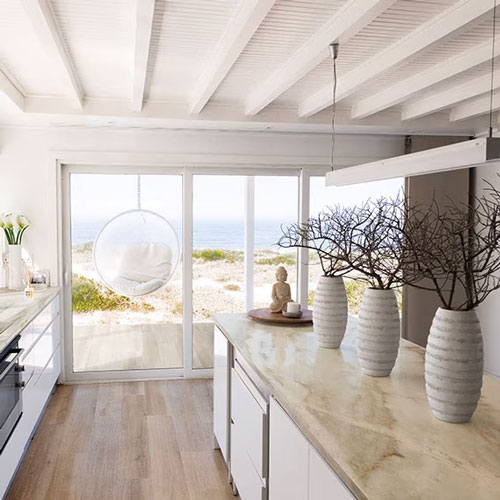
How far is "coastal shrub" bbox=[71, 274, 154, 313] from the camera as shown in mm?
5156

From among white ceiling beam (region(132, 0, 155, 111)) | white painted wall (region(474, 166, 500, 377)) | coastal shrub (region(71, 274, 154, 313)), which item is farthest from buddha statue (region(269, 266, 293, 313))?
white painted wall (region(474, 166, 500, 377))

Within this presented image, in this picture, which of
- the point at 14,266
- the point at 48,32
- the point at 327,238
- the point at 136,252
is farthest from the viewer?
the point at 136,252

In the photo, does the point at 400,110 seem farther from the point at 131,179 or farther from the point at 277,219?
the point at 131,179

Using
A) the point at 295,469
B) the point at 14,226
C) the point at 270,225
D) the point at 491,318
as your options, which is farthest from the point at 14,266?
the point at 491,318

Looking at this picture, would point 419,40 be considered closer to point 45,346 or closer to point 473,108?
point 473,108

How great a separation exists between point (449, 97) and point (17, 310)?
324cm

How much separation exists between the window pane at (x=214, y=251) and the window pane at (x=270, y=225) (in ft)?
0.52

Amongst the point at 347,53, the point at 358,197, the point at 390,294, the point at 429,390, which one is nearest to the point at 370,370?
the point at 390,294

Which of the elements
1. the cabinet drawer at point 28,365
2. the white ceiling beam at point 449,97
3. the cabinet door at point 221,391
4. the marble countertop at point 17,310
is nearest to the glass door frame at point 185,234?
the marble countertop at point 17,310

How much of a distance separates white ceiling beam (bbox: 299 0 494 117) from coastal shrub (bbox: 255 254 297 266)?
1900 millimetres

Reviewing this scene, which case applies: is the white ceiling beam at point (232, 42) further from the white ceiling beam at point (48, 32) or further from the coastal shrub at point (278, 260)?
the coastal shrub at point (278, 260)

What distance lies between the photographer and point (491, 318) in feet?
17.9

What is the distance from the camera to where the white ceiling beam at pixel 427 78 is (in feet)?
10.2

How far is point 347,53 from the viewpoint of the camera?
10.4ft
